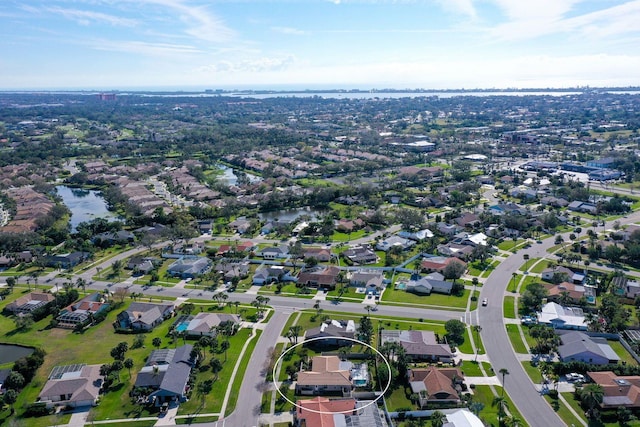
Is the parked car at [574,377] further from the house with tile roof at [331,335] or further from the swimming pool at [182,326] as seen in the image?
the swimming pool at [182,326]

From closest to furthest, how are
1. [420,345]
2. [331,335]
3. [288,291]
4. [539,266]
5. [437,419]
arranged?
[437,419], [420,345], [331,335], [288,291], [539,266]

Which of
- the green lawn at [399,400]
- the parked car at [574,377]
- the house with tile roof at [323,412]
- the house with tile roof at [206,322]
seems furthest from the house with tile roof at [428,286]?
→ the house with tile roof at [323,412]

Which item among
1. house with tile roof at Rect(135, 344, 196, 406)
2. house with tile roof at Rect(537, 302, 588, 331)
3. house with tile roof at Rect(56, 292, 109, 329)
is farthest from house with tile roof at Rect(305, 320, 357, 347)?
house with tile roof at Rect(56, 292, 109, 329)

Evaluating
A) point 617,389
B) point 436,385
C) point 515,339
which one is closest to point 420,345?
point 436,385

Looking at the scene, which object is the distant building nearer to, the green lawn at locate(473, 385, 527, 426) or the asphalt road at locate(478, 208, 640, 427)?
the asphalt road at locate(478, 208, 640, 427)

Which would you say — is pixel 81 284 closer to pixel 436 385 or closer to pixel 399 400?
pixel 399 400

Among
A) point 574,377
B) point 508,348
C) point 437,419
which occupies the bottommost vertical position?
point 508,348

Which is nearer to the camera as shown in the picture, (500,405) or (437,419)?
(437,419)
